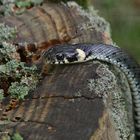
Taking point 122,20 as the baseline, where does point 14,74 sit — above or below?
below

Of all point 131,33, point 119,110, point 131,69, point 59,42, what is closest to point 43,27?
point 59,42

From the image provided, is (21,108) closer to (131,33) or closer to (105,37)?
(105,37)

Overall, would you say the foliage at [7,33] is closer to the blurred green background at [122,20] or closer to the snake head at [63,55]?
the snake head at [63,55]

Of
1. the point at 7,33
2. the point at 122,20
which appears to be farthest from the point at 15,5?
the point at 122,20

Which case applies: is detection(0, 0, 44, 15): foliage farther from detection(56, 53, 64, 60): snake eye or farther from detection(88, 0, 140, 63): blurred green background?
detection(88, 0, 140, 63): blurred green background

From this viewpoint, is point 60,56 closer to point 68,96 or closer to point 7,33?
point 7,33

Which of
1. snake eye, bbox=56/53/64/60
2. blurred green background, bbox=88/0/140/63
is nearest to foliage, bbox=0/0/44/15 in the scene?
snake eye, bbox=56/53/64/60

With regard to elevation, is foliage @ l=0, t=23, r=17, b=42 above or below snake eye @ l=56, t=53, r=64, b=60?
above
